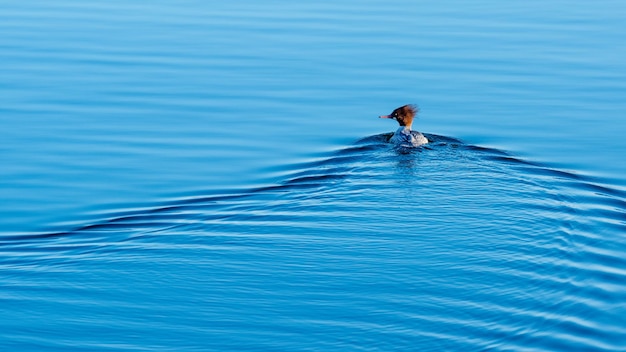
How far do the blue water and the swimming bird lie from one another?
0.68ft

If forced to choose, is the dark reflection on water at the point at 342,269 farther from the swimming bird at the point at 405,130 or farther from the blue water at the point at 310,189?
the swimming bird at the point at 405,130

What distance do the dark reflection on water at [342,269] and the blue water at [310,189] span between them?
26 millimetres

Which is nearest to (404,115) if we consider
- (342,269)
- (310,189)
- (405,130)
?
(405,130)

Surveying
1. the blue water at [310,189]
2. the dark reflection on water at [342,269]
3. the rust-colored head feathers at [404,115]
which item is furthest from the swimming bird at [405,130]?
the dark reflection on water at [342,269]

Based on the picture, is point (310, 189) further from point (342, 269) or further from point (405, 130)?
point (405, 130)

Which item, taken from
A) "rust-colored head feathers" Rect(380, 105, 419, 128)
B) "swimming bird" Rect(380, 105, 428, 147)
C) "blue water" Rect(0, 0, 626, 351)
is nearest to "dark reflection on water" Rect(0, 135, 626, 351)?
"blue water" Rect(0, 0, 626, 351)

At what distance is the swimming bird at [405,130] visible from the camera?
13922 millimetres

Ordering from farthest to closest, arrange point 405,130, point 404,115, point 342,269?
point 404,115 → point 405,130 → point 342,269

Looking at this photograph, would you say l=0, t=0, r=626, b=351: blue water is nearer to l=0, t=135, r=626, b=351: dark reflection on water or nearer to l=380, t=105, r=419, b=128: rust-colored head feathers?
l=0, t=135, r=626, b=351: dark reflection on water

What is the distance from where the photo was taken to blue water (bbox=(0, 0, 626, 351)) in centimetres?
900

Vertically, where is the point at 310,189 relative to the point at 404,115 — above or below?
below

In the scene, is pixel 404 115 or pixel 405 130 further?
pixel 404 115

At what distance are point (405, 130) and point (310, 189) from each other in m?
2.44

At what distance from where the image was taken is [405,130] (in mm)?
14078
